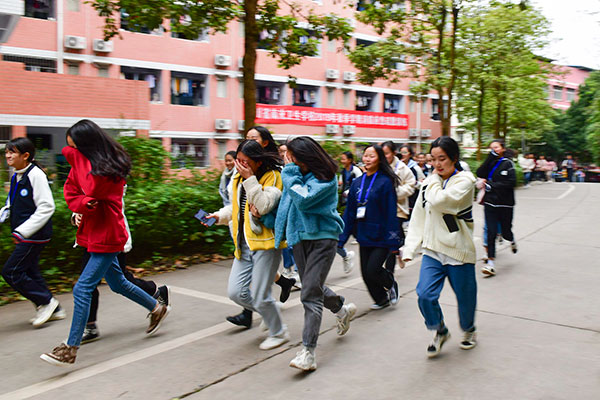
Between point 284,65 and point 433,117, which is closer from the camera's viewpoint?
point 284,65

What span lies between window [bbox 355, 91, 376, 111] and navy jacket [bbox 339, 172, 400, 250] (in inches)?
1161

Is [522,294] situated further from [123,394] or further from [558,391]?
[123,394]

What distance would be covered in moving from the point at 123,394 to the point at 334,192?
207 centimetres

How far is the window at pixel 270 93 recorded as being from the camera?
29094 millimetres

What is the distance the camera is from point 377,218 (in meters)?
5.48

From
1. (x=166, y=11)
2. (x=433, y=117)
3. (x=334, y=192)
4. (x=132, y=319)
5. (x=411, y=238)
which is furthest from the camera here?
(x=433, y=117)

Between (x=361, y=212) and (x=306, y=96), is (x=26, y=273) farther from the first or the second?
(x=306, y=96)

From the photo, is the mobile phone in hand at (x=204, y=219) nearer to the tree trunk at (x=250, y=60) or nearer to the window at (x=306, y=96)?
the tree trunk at (x=250, y=60)

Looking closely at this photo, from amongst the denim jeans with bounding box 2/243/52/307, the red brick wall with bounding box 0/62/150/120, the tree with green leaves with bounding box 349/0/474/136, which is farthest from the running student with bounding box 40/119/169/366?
the tree with green leaves with bounding box 349/0/474/136

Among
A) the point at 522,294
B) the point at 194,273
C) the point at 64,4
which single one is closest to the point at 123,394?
the point at 194,273

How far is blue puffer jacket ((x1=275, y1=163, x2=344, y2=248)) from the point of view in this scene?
415 centimetres

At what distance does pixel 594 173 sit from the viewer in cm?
4166

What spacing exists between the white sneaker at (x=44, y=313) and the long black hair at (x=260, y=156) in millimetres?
2432

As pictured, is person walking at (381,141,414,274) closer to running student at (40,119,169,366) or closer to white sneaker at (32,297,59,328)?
running student at (40,119,169,366)
